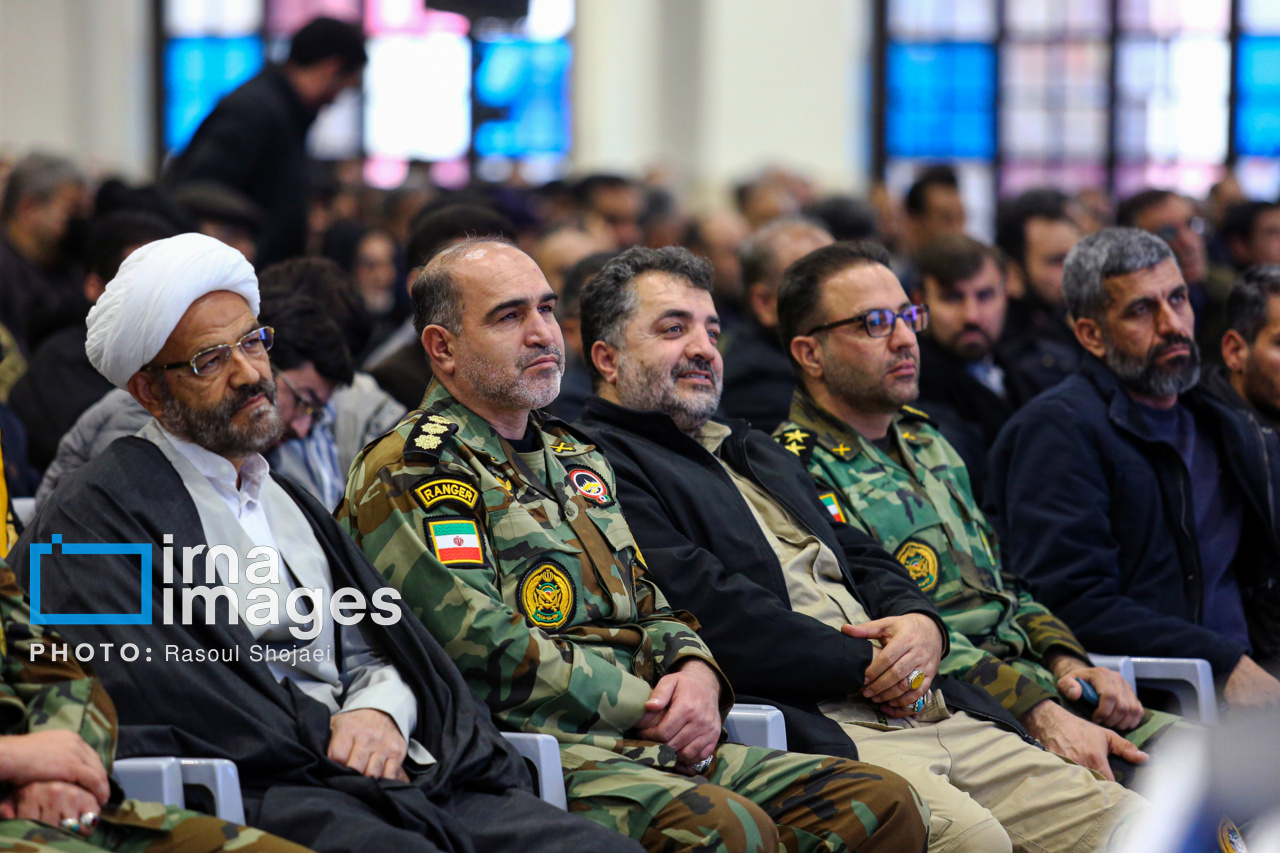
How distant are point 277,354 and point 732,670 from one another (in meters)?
1.25

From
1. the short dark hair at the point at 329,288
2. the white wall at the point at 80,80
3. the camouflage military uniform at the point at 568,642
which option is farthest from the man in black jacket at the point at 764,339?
the white wall at the point at 80,80

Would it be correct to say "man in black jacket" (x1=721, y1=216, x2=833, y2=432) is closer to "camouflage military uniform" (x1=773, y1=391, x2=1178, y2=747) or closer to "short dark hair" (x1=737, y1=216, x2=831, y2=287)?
"short dark hair" (x1=737, y1=216, x2=831, y2=287)

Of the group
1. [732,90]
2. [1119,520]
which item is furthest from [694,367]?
[732,90]

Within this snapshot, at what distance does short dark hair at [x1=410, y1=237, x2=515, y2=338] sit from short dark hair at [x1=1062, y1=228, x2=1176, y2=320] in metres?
1.63

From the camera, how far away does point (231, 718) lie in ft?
7.06

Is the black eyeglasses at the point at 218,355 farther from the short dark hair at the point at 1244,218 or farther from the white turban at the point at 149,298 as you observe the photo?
the short dark hair at the point at 1244,218

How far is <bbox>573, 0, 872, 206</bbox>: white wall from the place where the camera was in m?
10.8

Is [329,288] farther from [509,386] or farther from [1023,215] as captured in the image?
[1023,215]

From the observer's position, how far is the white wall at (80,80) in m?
11.3

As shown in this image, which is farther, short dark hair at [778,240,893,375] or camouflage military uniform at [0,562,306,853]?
short dark hair at [778,240,893,375]

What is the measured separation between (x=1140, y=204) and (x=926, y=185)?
53.2 inches

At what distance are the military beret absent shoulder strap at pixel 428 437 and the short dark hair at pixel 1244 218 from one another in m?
4.85

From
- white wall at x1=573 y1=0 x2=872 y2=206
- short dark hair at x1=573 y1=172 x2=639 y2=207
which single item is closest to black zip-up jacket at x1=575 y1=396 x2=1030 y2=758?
short dark hair at x1=573 y1=172 x2=639 y2=207

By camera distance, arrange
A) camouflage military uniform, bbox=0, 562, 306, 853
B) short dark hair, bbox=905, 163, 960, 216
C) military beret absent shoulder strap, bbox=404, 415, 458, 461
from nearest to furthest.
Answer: camouflage military uniform, bbox=0, 562, 306, 853
military beret absent shoulder strap, bbox=404, 415, 458, 461
short dark hair, bbox=905, 163, 960, 216
